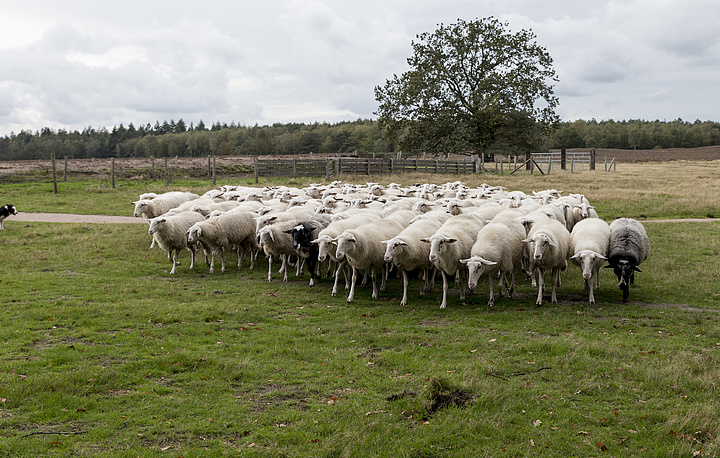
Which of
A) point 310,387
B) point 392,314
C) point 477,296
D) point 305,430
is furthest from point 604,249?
point 305,430

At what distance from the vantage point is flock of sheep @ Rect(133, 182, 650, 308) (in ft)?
38.5

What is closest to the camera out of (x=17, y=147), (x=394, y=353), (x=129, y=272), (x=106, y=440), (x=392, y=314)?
(x=106, y=440)

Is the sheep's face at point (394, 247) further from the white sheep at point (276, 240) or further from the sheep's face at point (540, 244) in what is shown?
the white sheep at point (276, 240)

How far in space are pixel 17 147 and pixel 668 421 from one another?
4803 inches

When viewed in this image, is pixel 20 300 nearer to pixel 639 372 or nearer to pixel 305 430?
pixel 305 430

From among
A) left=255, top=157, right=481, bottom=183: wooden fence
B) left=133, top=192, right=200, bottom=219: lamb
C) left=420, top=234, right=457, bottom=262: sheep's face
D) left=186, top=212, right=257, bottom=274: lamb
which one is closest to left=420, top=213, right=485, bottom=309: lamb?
left=420, top=234, right=457, bottom=262: sheep's face

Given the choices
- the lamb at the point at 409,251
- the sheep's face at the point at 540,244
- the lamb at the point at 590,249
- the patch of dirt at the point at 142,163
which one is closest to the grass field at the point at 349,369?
the lamb at the point at 590,249

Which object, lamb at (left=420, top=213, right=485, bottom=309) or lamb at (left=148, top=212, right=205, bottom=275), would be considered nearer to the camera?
lamb at (left=420, top=213, right=485, bottom=309)

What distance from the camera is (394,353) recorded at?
848cm

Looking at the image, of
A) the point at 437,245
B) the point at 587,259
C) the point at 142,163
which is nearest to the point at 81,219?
the point at 437,245

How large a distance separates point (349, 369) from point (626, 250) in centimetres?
721

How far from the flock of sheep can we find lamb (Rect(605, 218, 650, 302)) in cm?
2

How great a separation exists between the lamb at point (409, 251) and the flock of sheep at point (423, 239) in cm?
2

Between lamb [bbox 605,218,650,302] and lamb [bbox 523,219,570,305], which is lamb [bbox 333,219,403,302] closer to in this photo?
lamb [bbox 523,219,570,305]
